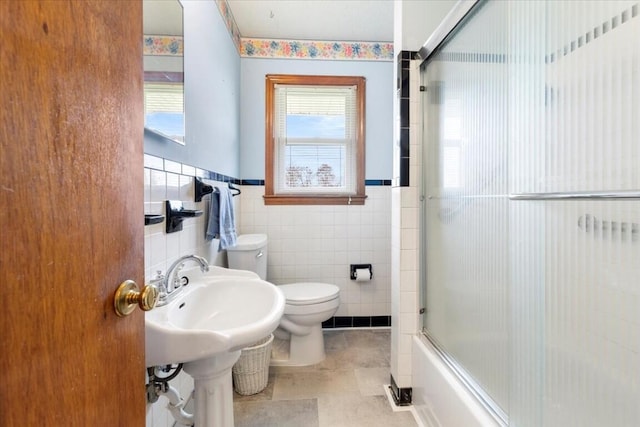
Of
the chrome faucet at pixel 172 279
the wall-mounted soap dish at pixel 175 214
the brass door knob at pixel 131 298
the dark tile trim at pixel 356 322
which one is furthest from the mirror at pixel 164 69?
the dark tile trim at pixel 356 322

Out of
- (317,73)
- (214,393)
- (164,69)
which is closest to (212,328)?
(214,393)

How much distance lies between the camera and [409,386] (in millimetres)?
1619

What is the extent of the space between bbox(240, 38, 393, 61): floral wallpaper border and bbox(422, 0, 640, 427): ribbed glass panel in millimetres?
1380

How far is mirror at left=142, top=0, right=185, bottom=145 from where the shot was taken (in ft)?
3.72

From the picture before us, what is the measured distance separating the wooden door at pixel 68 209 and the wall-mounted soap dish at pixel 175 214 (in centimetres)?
67

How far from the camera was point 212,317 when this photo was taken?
1.25m

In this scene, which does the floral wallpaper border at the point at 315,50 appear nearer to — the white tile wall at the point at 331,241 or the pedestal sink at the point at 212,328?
the white tile wall at the point at 331,241

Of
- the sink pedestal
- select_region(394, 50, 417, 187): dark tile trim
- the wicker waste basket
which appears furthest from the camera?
the wicker waste basket

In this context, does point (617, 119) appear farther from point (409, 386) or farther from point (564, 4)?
point (409, 386)

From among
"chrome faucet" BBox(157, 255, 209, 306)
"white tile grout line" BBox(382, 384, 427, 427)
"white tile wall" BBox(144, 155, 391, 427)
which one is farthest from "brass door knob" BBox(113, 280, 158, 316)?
"white tile wall" BBox(144, 155, 391, 427)

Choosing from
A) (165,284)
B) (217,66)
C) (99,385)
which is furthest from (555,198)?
(217,66)

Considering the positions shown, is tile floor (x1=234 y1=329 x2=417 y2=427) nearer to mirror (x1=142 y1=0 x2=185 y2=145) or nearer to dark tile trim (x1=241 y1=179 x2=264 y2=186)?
dark tile trim (x1=241 y1=179 x2=264 y2=186)

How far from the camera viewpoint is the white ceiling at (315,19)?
211 centimetres

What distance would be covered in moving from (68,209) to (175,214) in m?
0.86
